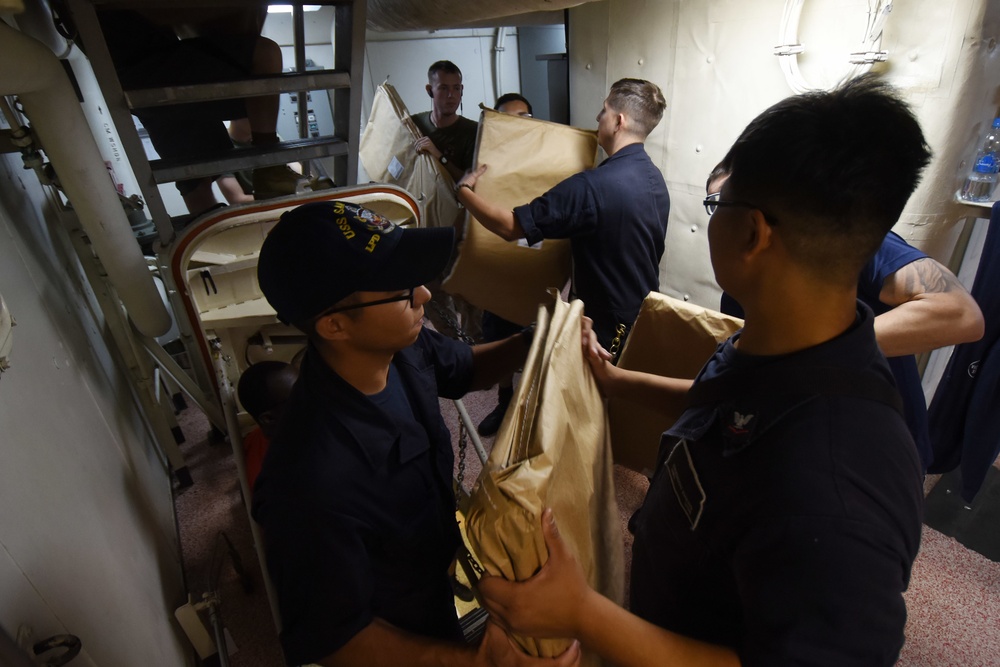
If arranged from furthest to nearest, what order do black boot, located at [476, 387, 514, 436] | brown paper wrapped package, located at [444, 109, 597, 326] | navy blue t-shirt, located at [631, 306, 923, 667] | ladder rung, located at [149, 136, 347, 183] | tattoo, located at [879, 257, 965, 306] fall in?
black boot, located at [476, 387, 514, 436] < brown paper wrapped package, located at [444, 109, 597, 326] < ladder rung, located at [149, 136, 347, 183] < tattoo, located at [879, 257, 965, 306] < navy blue t-shirt, located at [631, 306, 923, 667]

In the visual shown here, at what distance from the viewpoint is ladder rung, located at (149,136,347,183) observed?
5.14ft

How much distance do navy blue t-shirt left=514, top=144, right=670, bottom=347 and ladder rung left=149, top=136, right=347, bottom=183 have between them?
79 centimetres

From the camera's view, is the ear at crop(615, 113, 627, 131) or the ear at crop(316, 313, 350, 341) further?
the ear at crop(615, 113, 627, 131)

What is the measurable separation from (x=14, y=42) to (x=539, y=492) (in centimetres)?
149

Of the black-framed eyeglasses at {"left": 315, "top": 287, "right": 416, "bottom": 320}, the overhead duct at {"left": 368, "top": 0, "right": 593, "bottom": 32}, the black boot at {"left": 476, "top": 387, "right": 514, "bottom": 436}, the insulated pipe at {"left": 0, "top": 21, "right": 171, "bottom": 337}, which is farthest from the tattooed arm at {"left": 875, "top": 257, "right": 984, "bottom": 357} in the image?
the insulated pipe at {"left": 0, "top": 21, "right": 171, "bottom": 337}

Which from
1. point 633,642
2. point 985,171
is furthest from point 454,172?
point 633,642

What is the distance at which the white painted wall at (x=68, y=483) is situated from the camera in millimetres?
851

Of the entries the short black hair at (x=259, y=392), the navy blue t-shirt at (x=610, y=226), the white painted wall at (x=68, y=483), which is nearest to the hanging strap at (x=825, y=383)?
the white painted wall at (x=68, y=483)

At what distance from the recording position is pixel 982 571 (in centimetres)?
189

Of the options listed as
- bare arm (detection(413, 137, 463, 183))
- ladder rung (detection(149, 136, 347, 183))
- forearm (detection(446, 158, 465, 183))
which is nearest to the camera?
ladder rung (detection(149, 136, 347, 183))

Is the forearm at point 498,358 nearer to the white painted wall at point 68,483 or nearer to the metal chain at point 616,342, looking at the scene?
the metal chain at point 616,342

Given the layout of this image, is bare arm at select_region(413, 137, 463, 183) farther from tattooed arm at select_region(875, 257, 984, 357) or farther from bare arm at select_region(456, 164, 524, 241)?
tattooed arm at select_region(875, 257, 984, 357)

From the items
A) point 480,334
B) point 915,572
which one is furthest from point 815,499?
point 480,334

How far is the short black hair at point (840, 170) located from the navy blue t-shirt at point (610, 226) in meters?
1.32
